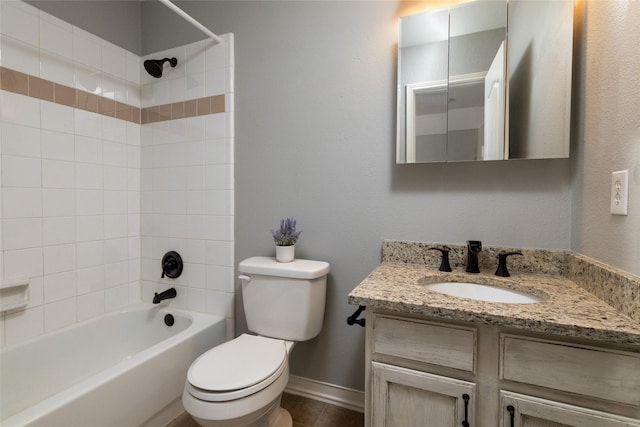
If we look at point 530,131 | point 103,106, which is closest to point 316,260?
point 530,131

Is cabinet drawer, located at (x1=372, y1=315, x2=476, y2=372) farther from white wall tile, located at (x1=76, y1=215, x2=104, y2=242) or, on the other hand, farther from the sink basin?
white wall tile, located at (x1=76, y1=215, x2=104, y2=242)

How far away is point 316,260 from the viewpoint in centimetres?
154

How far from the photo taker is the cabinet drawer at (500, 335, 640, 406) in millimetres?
669

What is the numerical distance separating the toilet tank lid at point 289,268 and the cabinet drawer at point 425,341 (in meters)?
0.50

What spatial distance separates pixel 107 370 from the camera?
1.15 metres

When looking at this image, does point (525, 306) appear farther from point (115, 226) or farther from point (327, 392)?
point (115, 226)

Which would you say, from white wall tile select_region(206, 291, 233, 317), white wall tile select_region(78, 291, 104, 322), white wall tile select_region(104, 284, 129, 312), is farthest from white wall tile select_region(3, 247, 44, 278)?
white wall tile select_region(206, 291, 233, 317)

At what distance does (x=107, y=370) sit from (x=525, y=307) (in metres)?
1.51

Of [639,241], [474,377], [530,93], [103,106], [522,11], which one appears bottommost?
[474,377]

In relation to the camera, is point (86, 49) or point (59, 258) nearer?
point (59, 258)

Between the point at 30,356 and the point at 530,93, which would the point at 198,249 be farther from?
the point at 530,93

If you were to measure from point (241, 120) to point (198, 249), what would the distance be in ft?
2.77

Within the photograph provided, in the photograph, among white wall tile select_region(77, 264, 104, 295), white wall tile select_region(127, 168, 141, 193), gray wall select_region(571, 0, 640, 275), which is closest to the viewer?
gray wall select_region(571, 0, 640, 275)

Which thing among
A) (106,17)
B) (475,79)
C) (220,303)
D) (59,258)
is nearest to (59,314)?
(59,258)
